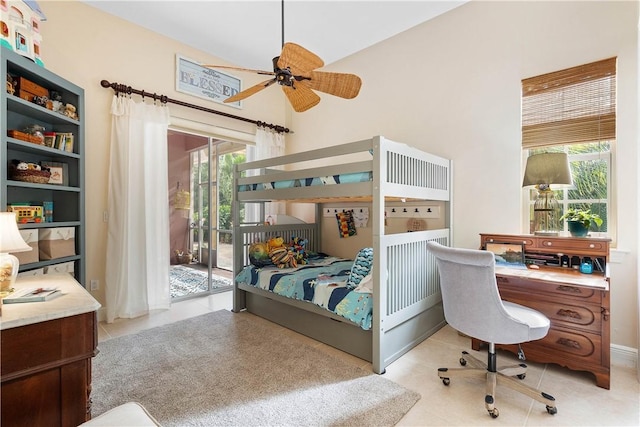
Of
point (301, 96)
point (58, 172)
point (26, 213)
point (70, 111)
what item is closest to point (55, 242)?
point (26, 213)

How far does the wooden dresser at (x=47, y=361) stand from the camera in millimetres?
1008

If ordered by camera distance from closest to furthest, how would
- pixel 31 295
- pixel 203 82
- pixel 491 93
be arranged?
pixel 31 295 < pixel 491 93 < pixel 203 82

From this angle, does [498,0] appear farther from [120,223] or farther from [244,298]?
[120,223]

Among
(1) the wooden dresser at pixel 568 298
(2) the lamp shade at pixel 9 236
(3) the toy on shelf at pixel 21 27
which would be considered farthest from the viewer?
(3) the toy on shelf at pixel 21 27

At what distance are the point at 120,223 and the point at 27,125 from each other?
1.09 meters

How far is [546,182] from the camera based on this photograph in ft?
7.34

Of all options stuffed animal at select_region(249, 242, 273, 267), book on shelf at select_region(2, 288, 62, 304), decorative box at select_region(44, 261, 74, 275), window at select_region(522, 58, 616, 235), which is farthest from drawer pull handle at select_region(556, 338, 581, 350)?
decorative box at select_region(44, 261, 74, 275)

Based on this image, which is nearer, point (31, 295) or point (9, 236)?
point (31, 295)

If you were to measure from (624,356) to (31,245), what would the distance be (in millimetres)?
4513

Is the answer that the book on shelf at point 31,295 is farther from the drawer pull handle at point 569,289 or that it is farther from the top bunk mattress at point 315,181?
the drawer pull handle at point 569,289

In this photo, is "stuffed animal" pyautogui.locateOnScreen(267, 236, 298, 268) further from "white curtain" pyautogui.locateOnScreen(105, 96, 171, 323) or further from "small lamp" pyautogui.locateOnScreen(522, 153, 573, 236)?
"small lamp" pyautogui.locateOnScreen(522, 153, 573, 236)

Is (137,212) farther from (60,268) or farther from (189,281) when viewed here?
(189,281)

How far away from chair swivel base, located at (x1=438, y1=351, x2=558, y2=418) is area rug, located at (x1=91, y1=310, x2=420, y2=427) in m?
0.34

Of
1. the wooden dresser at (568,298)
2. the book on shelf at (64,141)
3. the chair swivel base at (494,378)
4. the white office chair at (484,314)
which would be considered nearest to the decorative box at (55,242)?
the book on shelf at (64,141)
